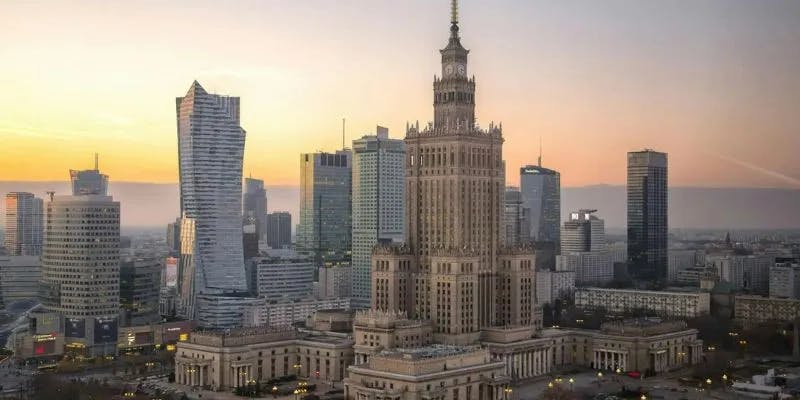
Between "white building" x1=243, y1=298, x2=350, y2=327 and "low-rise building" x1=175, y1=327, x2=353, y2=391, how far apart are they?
24153mm

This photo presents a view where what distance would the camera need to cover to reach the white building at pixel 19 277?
4119 inches

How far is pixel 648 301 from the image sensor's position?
108 meters

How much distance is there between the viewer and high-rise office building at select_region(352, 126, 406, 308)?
4843 inches

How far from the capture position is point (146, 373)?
2904 inches

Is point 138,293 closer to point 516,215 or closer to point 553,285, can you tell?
point 553,285

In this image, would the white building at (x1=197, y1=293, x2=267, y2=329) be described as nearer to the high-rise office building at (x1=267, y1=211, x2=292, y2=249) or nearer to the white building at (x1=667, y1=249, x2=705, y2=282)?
the white building at (x1=667, y1=249, x2=705, y2=282)

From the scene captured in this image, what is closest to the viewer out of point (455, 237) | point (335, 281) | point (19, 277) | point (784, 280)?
point (455, 237)

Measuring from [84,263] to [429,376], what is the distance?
42.1 metres

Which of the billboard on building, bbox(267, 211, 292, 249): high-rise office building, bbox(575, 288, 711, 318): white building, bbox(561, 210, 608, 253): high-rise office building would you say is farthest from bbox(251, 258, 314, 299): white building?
bbox(267, 211, 292, 249): high-rise office building

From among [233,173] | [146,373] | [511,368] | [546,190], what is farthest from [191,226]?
[546,190]

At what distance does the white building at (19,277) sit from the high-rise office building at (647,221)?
67703 mm

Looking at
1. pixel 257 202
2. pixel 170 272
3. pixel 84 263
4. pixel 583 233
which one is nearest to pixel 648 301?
pixel 583 233

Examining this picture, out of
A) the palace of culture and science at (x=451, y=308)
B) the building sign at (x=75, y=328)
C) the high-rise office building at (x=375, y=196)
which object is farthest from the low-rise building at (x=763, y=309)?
the building sign at (x=75, y=328)

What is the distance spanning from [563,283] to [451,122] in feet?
192
